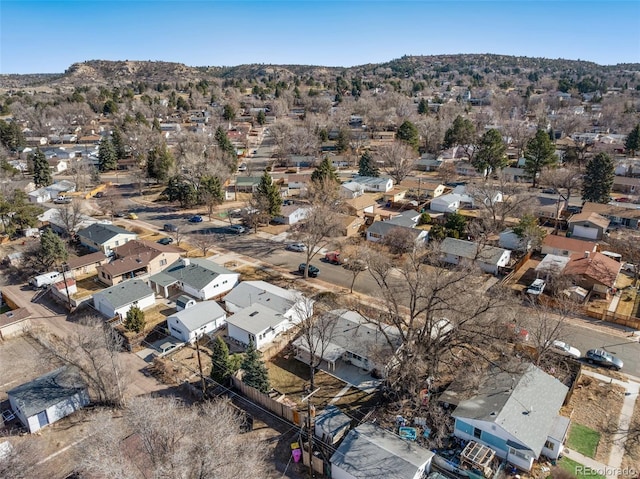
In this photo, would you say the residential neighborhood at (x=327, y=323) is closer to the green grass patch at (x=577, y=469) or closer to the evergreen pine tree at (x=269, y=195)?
the green grass patch at (x=577, y=469)

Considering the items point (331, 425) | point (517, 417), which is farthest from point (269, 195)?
point (517, 417)

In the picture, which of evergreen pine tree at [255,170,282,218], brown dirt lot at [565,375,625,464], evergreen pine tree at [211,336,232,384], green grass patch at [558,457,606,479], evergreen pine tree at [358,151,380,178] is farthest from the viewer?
evergreen pine tree at [358,151,380,178]

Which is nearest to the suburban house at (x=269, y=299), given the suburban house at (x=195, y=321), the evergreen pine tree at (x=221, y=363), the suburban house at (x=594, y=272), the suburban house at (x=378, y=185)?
the suburban house at (x=195, y=321)

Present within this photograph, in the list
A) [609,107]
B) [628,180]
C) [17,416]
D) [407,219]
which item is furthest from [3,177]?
[609,107]

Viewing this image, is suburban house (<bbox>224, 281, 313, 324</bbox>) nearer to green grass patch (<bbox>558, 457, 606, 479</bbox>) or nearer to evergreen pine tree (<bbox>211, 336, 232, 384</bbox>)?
evergreen pine tree (<bbox>211, 336, 232, 384</bbox>)

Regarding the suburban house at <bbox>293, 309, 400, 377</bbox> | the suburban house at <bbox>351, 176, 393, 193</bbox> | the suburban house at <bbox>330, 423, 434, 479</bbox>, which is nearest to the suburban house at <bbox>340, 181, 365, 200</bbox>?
the suburban house at <bbox>351, 176, 393, 193</bbox>

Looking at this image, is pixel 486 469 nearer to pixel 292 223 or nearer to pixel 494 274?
pixel 494 274
